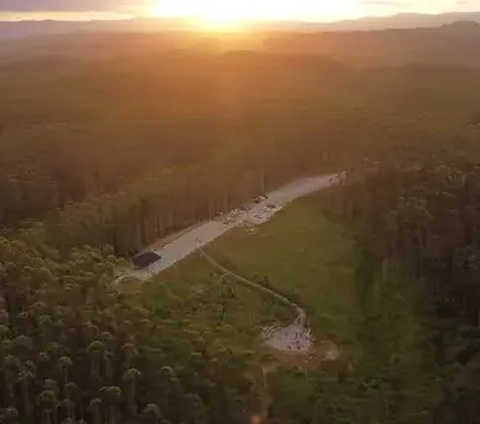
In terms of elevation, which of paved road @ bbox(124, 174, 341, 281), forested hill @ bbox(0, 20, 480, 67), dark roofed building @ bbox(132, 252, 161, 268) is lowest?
forested hill @ bbox(0, 20, 480, 67)

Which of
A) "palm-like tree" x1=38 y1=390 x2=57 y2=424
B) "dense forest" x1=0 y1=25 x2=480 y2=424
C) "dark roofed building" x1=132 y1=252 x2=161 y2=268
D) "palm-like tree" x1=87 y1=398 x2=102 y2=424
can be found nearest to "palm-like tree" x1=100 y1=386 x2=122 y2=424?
"dense forest" x1=0 y1=25 x2=480 y2=424

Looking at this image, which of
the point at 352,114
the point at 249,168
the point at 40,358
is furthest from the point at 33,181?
the point at 352,114

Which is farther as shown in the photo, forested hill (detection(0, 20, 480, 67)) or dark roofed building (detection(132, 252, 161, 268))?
forested hill (detection(0, 20, 480, 67))

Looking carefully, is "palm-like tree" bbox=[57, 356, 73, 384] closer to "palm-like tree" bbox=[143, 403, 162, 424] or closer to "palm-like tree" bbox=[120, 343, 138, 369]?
"palm-like tree" bbox=[120, 343, 138, 369]

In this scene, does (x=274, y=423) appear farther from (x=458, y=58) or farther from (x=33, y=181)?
(x=458, y=58)

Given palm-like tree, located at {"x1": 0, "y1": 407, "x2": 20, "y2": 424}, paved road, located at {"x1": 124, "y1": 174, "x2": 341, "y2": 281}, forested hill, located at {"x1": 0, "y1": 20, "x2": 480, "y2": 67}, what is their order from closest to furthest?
palm-like tree, located at {"x1": 0, "y1": 407, "x2": 20, "y2": 424}, paved road, located at {"x1": 124, "y1": 174, "x2": 341, "y2": 281}, forested hill, located at {"x1": 0, "y1": 20, "x2": 480, "y2": 67}
